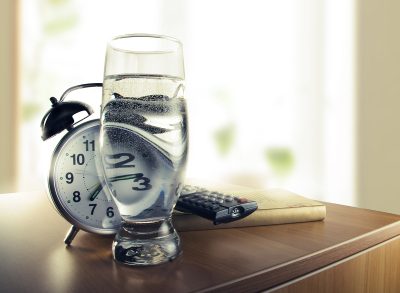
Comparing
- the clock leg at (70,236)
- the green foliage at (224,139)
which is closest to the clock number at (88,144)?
the clock leg at (70,236)

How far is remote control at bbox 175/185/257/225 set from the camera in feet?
1.71

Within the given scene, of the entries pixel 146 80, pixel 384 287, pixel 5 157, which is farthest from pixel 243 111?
pixel 146 80

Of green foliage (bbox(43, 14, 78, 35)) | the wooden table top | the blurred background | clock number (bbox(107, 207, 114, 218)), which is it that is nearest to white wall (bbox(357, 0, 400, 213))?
the blurred background

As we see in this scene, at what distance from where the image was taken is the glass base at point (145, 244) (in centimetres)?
44

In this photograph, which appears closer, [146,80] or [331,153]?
[146,80]

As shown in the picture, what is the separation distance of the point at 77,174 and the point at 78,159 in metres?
0.02

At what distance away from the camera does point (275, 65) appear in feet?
8.08

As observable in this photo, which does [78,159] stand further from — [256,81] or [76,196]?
[256,81]

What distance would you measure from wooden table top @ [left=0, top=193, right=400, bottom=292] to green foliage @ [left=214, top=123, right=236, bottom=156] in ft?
5.81

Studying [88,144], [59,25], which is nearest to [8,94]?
[59,25]

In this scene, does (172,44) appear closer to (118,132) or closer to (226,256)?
(118,132)

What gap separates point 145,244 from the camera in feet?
1.47

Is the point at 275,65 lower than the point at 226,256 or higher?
higher

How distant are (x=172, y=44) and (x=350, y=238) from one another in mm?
343
